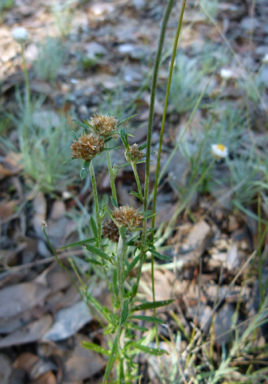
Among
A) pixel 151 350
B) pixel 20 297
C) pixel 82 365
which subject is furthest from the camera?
pixel 20 297

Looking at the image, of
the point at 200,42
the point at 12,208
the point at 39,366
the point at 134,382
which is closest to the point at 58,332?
the point at 39,366

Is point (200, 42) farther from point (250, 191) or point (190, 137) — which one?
point (250, 191)

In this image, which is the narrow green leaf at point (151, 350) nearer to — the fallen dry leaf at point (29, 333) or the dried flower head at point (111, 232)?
the dried flower head at point (111, 232)

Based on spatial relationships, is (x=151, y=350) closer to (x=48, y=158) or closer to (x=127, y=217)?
(x=127, y=217)

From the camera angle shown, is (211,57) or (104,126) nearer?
(104,126)

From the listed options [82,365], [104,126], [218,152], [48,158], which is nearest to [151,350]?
[82,365]

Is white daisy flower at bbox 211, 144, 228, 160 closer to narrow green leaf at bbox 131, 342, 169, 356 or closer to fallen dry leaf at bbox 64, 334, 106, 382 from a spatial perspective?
narrow green leaf at bbox 131, 342, 169, 356
